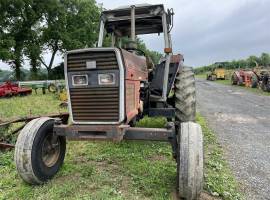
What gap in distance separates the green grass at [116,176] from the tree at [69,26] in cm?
2725

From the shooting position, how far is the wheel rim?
14.2ft

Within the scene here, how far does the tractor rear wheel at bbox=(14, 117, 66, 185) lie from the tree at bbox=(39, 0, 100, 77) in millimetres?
27954

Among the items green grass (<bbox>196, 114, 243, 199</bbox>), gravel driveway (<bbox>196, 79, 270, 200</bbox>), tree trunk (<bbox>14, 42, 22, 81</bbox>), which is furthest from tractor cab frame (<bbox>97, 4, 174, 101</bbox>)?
tree trunk (<bbox>14, 42, 22, 81</bbox>)

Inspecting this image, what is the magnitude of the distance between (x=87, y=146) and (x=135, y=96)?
6.03 feet

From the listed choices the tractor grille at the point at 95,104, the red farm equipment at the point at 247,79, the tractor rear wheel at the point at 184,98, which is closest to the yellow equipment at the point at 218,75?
the red farm equipment at the point at 247,79

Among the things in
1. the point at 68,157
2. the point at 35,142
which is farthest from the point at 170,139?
the point at 68,157

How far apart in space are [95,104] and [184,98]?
2.48 metres

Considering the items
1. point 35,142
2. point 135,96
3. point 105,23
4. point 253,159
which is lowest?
point 253,159

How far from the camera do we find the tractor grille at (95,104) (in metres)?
3.97

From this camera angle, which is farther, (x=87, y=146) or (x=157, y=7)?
(x=87, y=146)

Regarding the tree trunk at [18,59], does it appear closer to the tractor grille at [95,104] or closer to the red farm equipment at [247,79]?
the red farm equipment at [247,79]

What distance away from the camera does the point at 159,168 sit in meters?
4.58

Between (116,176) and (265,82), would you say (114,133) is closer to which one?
(116,176)

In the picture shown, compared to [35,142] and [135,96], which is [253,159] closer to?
[135,96]
